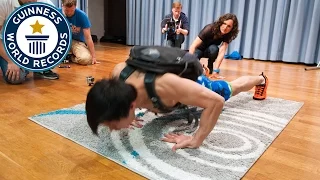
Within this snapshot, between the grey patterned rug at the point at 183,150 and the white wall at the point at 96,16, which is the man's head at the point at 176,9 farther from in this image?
the white wall at the point at 96,16

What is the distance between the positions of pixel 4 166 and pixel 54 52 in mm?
1216

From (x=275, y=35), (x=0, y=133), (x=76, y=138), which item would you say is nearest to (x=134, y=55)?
(x=76, y=138)

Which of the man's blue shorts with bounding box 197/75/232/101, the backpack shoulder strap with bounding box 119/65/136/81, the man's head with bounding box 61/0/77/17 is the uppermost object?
the man's head with bounding box 61/0/77/17

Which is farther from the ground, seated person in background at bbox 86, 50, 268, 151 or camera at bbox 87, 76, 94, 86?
seated person in background at bbox 86, 50, 268, 151

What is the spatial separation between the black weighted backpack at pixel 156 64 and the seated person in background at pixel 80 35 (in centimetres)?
214

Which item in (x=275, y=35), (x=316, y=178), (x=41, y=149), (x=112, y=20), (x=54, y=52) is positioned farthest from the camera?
(x=112, y=20)

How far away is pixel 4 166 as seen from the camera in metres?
1.04

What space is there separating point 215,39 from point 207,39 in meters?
0.08

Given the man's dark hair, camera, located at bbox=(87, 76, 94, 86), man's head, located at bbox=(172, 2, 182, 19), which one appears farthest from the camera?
man's head, located at bbox=(172, 2, 182, 19)

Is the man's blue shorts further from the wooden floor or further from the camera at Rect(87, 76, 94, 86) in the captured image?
the camera at Rect(87, 76, 94, 86)

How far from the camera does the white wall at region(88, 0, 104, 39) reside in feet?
18.8

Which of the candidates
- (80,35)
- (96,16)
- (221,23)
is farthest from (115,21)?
(221,23)

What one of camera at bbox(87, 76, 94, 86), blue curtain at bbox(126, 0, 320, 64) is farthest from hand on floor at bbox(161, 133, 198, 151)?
blue curtain at bbox(126, 0, 320, 64)

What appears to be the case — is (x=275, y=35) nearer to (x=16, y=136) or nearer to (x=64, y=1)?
(x=64, y=1)
